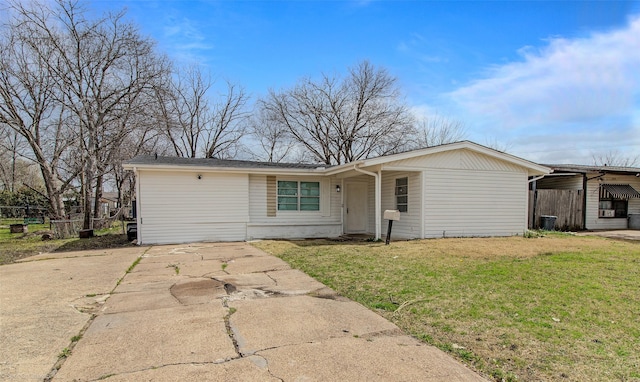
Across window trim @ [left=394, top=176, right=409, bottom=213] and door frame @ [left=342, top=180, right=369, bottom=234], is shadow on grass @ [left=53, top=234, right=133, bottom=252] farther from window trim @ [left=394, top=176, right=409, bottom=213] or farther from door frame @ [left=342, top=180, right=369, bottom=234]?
window trim @ [left=394, top=176, right=409, bottom=213]

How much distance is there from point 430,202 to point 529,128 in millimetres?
16702

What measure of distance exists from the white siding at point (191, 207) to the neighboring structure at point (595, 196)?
12522mm

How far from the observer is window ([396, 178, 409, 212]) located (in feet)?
40.1

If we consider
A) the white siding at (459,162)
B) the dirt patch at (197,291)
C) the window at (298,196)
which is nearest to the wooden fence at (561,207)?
the white siding at (459,162)

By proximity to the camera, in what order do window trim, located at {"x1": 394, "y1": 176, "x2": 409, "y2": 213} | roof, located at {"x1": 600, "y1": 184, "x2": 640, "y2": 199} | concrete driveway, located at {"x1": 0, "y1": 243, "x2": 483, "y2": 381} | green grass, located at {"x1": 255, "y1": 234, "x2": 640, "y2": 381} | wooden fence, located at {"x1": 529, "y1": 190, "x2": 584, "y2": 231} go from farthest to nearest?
roof, located at {"x1": 600, "y1": 184, "x2": 640, "y2": 199}
wooden fence, located at {"x1": 529, "y1": 190, "x2": 584, "y2": 231}
window trim, located at {"x1": 394, "y1": 176, "x2": 409, "y2": 213}
green grass, located at {"x1": 255, "y1": 234, "x2": 640, "y2": 381}
concrete driveway, located at {"x1": 0, "y1": 243, "x2": 483, "y2": 381}

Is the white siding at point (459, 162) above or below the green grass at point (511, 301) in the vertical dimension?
above

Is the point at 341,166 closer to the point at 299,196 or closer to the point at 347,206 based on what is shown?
the point at 299,196

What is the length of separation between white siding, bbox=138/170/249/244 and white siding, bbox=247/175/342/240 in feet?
1.18

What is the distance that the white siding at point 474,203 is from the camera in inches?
453

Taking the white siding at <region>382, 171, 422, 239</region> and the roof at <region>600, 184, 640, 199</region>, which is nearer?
the white siding at <region>382, 171, 422, 239</region>

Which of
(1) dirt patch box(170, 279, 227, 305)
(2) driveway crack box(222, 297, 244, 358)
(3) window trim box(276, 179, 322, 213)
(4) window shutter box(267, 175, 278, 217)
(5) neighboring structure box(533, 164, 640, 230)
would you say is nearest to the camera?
(2) driveway crack box(222, 297, 244, 358)

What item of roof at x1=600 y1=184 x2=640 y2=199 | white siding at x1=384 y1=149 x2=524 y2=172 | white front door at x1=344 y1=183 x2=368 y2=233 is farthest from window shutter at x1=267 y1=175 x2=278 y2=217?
roof at x1=600 y1=184 x2=640 y2=199

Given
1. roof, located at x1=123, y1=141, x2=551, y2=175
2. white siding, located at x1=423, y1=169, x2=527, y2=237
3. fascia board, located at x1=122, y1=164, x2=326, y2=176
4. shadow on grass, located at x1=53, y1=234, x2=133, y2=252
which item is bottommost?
shadow on grass, located at x1=53, y1=234, x2=133, y2=252

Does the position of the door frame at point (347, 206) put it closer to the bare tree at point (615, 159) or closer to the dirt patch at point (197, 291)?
the dirt patch at point (197, 291)
